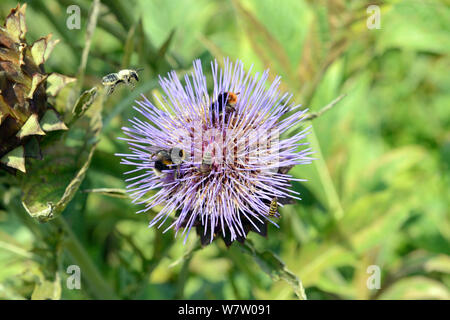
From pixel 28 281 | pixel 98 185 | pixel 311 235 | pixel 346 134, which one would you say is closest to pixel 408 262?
pixel 311 235

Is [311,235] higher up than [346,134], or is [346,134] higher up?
[346,134]

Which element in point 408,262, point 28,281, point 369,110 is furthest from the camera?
point 369,110

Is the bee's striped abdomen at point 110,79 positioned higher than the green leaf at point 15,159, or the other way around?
the bee's striped abdomen at point 110,79

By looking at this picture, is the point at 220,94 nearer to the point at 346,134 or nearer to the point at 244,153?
the point at 244,153

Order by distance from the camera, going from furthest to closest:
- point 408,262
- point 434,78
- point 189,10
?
point 434,78
point 189,10
point 408,262

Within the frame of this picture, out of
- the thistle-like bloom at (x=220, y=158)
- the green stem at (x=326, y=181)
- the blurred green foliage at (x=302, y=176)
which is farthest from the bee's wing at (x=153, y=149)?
the green stem at (x=326, y=181)
